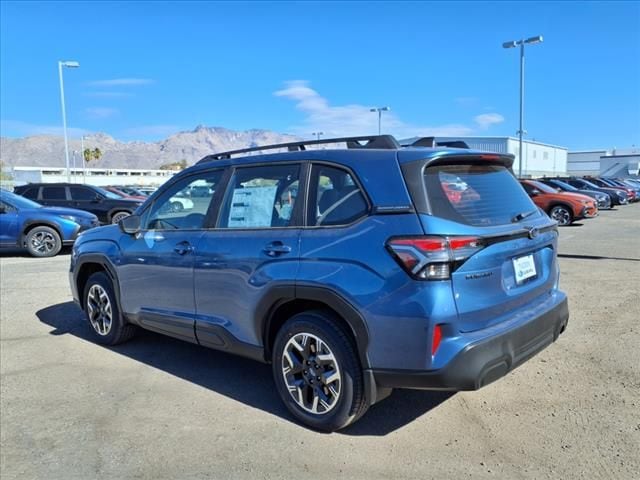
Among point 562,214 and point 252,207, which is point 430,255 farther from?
point 562,214

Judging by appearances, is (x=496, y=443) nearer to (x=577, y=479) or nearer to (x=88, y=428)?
(x=577, y=479)

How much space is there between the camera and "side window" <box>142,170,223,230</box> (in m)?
4.33

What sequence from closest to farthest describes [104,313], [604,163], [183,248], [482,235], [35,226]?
[482,235]
[183,248]
[104,313]
[35,226]
[604,163]

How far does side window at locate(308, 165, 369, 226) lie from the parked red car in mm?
15454

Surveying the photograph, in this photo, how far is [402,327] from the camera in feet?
9.66

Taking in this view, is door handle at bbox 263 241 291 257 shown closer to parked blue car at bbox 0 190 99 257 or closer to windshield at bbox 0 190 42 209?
parked blue car at bbox 0 190 99 257

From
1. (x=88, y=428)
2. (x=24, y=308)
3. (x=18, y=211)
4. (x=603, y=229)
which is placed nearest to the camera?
(x=88, y=428)

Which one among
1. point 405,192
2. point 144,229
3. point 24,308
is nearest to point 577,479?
point 405,192

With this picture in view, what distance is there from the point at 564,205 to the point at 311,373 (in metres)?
16.7

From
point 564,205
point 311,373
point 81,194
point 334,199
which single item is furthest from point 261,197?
point 564,205

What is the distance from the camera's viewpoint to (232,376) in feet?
14.8

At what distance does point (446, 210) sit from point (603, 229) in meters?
15.1

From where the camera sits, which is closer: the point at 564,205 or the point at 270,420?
the point at 270,420

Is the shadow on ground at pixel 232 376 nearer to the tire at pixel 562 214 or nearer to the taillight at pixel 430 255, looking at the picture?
the taillight at pixel 430 255
